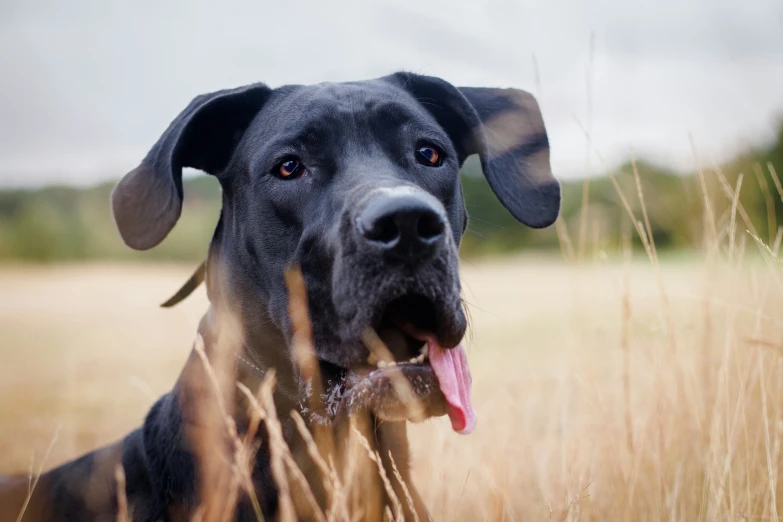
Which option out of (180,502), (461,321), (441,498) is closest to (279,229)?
(461,321)

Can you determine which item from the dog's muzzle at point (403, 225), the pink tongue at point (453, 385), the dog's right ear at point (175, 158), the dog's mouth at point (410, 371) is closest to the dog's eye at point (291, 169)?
the dog's right ear at point (175, 158)

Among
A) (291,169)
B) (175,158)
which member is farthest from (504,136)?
(175,158)

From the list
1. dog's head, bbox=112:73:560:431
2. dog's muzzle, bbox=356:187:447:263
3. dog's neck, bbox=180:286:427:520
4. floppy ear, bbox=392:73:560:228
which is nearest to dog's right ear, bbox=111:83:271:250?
dog's head, bbox=112:73:560:431

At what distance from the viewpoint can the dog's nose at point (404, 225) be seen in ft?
7.01

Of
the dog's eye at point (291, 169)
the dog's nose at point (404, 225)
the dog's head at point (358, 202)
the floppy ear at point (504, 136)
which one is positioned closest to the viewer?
the dog's nose at point (404, 225)

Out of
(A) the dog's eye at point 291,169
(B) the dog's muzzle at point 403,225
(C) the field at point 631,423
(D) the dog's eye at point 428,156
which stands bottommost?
(C) the field at point 631,423

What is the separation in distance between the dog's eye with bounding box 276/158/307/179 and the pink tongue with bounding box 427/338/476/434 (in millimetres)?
856

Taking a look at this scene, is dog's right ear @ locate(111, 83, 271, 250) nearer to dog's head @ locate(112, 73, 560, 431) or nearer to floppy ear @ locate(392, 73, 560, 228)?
dog's head @ locate(112, 73, 560, 431)

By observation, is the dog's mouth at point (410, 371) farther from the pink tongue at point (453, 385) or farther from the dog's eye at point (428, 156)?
the dog's eye at point (428, 156)

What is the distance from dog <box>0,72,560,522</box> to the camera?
2.31 m

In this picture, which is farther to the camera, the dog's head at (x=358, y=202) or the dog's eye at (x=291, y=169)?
the dog's eye at (x=291, y=169)

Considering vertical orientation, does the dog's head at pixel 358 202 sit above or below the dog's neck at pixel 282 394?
above

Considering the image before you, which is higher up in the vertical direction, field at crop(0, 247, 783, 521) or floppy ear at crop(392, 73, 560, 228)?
floppy ear at crop(392, 73, 560, 228)

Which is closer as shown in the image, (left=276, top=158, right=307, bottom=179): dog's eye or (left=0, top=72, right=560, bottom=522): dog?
(left=0, top=72, right=560, bottom=522): dog
